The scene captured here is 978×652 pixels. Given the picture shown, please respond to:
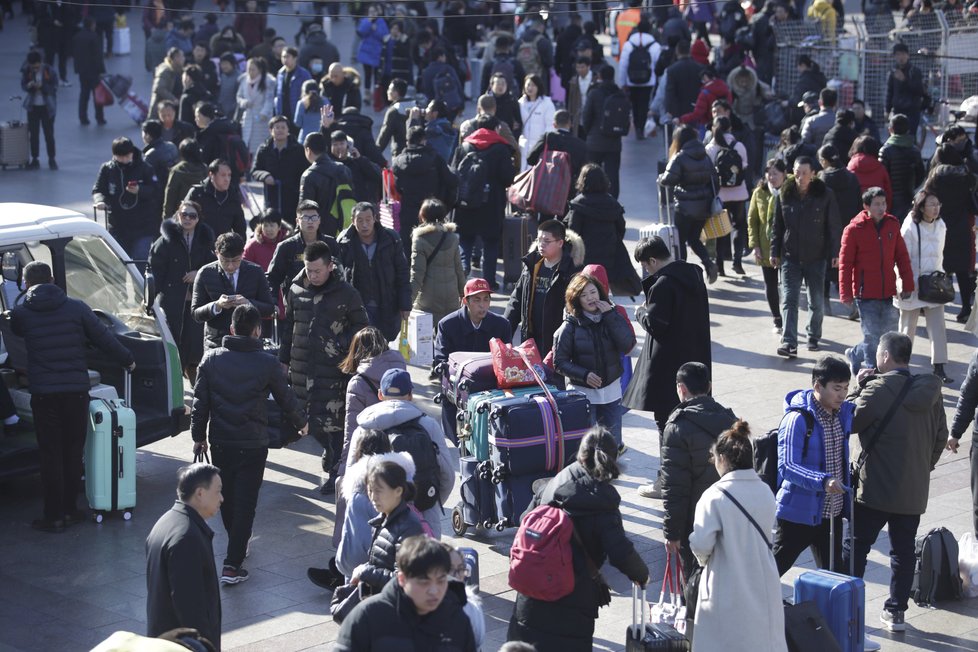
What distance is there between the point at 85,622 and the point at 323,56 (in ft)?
56.6

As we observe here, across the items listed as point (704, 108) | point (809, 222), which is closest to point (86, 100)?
point (704, 108)

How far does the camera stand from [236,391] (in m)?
8.94

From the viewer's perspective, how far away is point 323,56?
24.7 meters

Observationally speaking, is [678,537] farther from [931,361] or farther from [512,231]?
[512,231]

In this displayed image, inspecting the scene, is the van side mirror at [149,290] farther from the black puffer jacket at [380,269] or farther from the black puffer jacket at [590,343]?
the black puffer jacket at [590,343]

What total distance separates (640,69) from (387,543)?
18068 mm

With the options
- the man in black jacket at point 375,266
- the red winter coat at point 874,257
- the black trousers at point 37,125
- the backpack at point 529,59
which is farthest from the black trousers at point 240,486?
the backpack at point 529,59

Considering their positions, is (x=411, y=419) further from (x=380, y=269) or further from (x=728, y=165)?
(x=728, y=165)

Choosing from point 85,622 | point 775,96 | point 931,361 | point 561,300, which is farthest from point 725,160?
point 85,622

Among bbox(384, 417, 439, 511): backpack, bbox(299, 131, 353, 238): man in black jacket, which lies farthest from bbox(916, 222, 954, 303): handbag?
bbox(384, 417, 439, 511): backpack

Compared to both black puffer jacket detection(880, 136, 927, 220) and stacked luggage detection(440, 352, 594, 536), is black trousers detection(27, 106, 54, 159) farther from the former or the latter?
stacked luggage detection(440, 352, 594, 536)

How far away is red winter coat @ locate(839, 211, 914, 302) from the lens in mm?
12258

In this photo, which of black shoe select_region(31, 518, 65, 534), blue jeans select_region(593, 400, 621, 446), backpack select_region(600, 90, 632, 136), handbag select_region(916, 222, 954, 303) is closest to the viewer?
black shoe select_region(31, 518, 65, 534)

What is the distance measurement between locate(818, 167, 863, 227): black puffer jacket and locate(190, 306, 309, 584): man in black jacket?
22.7 ft
